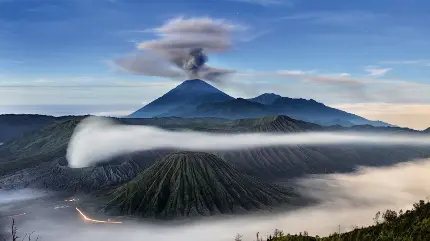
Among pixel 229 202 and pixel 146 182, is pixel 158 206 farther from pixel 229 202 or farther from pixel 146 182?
pixel 229 202

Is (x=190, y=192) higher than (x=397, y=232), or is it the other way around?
(x=397, y=232)

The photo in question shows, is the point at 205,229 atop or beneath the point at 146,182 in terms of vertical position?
beneath

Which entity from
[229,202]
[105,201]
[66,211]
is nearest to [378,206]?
[229,202]

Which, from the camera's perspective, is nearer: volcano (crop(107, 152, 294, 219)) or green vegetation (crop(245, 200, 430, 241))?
green vegetation (crop(245, 200, 430, 241))

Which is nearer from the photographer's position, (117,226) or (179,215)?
(117,226)

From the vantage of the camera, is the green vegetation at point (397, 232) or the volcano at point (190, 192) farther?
the volcano at point (190, 192)

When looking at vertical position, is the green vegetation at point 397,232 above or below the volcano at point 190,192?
above

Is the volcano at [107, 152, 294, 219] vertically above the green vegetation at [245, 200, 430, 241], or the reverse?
the green vegetation at [245, 200, 430, 241]

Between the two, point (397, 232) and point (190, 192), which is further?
point (190, 192)
